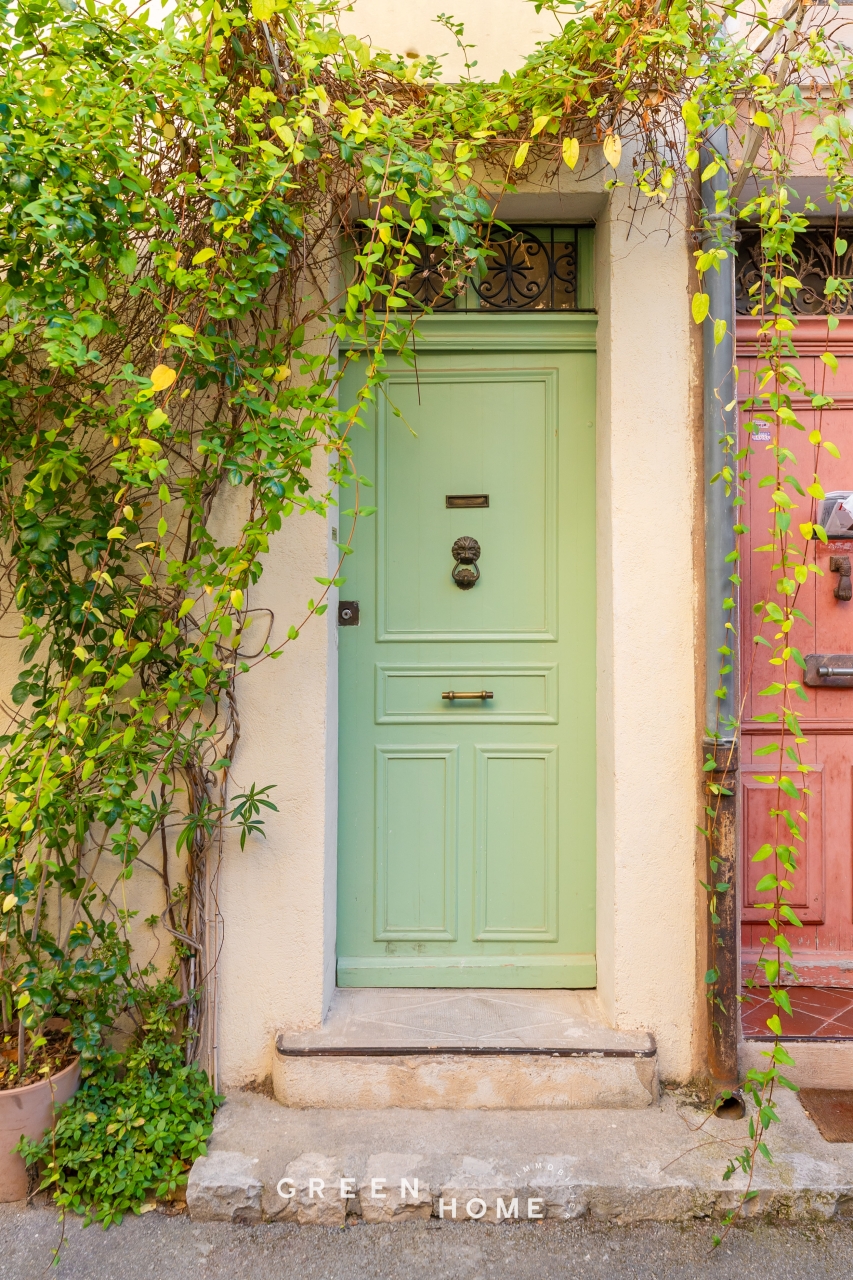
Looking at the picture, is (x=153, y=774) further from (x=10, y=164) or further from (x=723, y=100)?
(x=723, y=100)

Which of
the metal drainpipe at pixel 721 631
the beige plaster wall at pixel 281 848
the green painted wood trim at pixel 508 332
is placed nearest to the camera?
the metal drainpipe at pixel 721 631

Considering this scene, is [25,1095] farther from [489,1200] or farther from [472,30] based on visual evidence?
[472,30]

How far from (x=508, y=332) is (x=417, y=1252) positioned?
3.04 meters

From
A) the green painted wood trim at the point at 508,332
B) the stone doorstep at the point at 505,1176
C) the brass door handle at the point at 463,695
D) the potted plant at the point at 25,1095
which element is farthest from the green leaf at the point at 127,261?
the stone doorstep at the point at 505,1176

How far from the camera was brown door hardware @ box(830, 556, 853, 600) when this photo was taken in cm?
336

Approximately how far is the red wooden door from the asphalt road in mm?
1047

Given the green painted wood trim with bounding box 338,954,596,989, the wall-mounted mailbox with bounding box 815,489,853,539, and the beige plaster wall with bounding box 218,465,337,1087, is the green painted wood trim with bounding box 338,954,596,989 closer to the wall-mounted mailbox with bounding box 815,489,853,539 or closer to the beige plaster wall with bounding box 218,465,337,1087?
the beige plaster wall with bounding box 218,465,337,1087

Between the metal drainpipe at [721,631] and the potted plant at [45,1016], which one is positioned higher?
the metal drainpipe at [721,631]

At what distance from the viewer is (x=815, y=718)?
3.38 meters

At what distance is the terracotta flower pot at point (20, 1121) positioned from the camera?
8.13ft

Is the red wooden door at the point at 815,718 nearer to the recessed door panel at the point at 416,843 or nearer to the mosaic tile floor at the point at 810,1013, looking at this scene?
the mosaic tile floor at the point at 810,1013

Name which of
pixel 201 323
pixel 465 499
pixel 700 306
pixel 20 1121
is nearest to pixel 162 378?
pixel 201 323

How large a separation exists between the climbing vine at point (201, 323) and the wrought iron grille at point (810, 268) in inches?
13.2

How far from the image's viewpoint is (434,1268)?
2.29 metres
